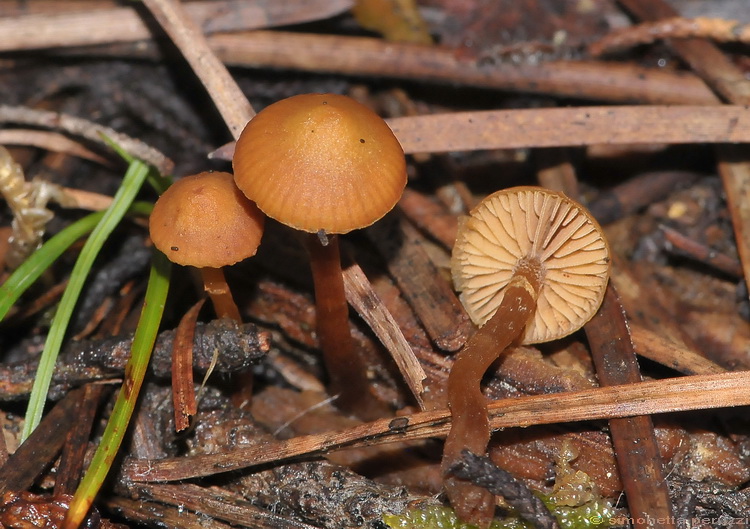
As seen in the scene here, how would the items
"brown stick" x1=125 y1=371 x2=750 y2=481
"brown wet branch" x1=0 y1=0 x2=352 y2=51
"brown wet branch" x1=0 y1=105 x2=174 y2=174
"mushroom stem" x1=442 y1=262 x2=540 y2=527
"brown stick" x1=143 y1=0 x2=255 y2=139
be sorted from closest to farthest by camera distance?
"mushroom stem" x1=442 y1=262 x2=540 y2=527 < "brown stick" x1=125 y1=371 x2=750 y2=481 < "brown stick" x1=143 y1=0 x2=255 y2=139 < "brown wet branch" x1=0 y1=105 x2=174 y2=174 < "brown wet branch" x1=0 y1=0 x2=352 y2=51

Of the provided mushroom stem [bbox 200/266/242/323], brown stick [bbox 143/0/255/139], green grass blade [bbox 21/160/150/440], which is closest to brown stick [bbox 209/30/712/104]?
brown stick [bbox 143/0/255/139]

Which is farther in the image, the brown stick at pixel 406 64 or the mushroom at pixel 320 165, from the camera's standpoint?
the brown stick at pixel 406 64

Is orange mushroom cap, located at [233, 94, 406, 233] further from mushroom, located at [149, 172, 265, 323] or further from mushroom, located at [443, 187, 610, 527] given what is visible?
mushroom, located at [443, 187, 610, 527]

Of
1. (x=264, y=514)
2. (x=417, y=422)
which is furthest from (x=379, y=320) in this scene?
(x=264, y=514)

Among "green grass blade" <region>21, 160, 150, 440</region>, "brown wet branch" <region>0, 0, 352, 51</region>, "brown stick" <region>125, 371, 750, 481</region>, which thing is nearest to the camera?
"brown stick" <region>125, 371, 750, 481</region>

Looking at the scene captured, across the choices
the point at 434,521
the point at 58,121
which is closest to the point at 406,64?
the point at 58,121

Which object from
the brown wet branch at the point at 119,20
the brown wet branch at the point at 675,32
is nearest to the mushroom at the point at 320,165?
the brown wet branch at the point at 119,20

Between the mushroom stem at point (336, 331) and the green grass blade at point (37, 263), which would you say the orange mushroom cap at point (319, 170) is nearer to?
the mushroom stem at point (336, 331)

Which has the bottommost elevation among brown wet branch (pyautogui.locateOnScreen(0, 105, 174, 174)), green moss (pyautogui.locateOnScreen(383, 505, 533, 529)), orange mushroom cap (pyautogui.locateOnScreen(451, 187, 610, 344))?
green moss (pyautogui.locateOnScreen(383, 505, 533, 529))
